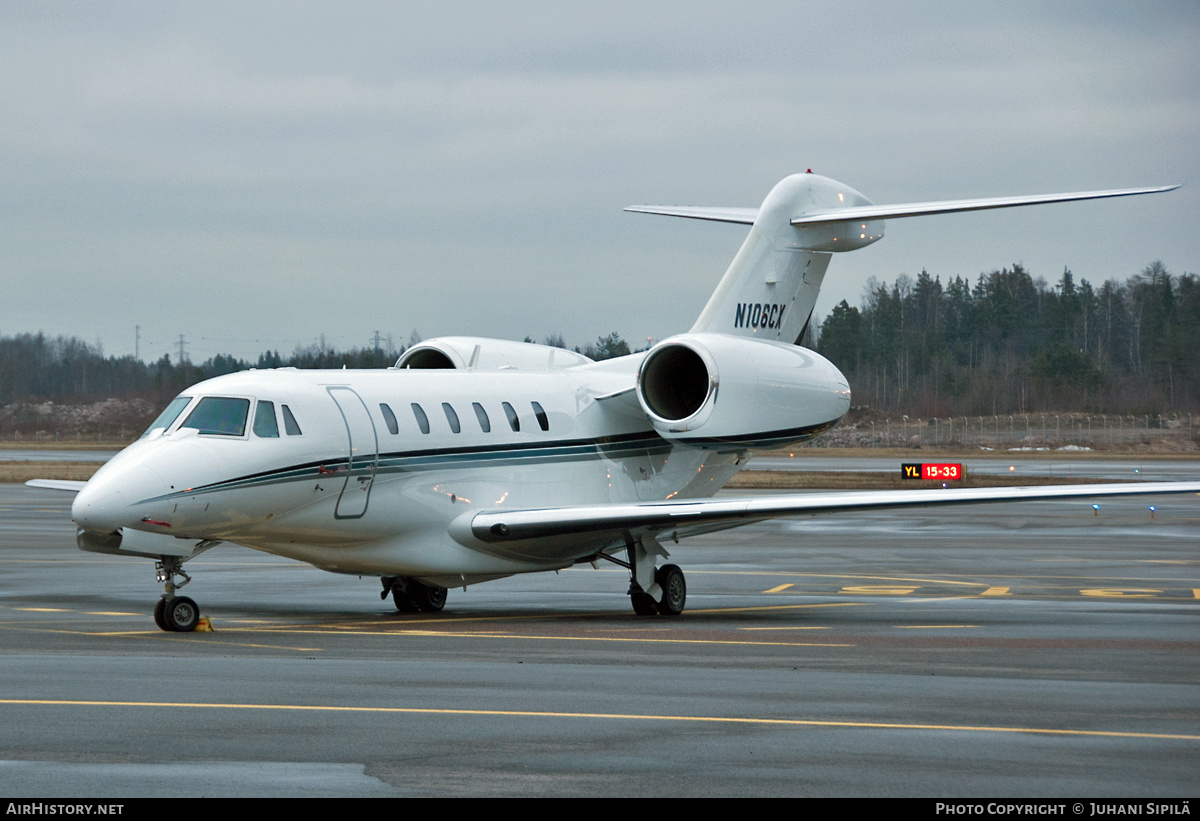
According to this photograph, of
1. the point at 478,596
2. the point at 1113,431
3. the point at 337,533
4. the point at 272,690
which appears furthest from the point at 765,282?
the point at 1113,431

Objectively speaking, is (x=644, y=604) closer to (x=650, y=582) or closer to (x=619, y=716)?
(x=650, y=582)

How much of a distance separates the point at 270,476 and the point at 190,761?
8287mm

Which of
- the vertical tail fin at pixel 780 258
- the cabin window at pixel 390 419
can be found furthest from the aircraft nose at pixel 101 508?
the vertical tail fin at pixel 780 258

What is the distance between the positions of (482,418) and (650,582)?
10.2ft

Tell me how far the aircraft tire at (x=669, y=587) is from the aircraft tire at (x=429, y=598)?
119 inches

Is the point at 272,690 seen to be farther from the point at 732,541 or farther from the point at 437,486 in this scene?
the point at 732,541

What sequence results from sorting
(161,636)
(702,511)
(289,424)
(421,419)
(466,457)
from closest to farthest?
(161,636) < (289,424) < (702,511) < (421,419) < (466,457)

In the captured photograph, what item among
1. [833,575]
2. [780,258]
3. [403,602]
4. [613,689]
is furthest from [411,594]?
[613,689]

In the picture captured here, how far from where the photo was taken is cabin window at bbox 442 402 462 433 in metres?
19.1

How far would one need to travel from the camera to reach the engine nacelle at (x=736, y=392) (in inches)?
811

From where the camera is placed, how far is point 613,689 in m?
11.9

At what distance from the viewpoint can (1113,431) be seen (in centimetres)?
10762

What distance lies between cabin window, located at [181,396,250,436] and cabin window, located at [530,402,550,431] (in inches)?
184

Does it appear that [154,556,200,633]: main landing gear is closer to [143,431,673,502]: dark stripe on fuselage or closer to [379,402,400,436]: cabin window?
[143,431,673,502]: dark stripe on fuselage
